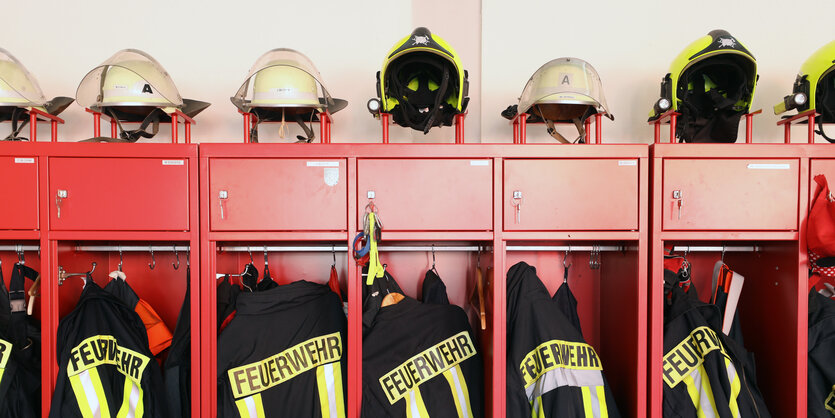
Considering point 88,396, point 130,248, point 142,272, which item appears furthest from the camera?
point 142,272

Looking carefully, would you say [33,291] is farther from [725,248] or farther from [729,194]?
[725,248]

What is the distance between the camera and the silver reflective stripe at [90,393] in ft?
5.66

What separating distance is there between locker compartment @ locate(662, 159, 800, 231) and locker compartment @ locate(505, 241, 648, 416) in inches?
9.1

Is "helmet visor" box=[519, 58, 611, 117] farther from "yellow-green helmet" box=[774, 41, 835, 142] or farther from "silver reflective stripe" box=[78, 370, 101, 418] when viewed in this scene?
"silver reflective stripe" box=[78, 370, 101, 418]

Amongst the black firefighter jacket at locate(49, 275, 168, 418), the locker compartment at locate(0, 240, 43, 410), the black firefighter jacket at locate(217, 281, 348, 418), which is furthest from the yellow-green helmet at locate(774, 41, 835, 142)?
the locker compartment at locate(0, 240, 43, 410)

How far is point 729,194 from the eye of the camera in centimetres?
179

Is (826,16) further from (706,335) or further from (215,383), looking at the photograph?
(215,383)

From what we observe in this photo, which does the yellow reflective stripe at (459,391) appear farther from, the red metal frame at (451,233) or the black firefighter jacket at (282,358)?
the black firefighter jacket at (282,358)

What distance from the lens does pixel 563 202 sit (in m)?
1.80

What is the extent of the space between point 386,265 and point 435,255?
286 mm

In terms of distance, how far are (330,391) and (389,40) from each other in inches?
67.9

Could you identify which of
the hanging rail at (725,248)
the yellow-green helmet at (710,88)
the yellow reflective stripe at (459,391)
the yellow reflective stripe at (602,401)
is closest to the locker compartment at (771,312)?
the hanging rail at (725,248)

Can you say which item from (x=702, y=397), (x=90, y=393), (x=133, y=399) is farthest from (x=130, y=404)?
(x=702, y=397)

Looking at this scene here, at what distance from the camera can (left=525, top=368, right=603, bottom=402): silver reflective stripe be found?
1.74m
